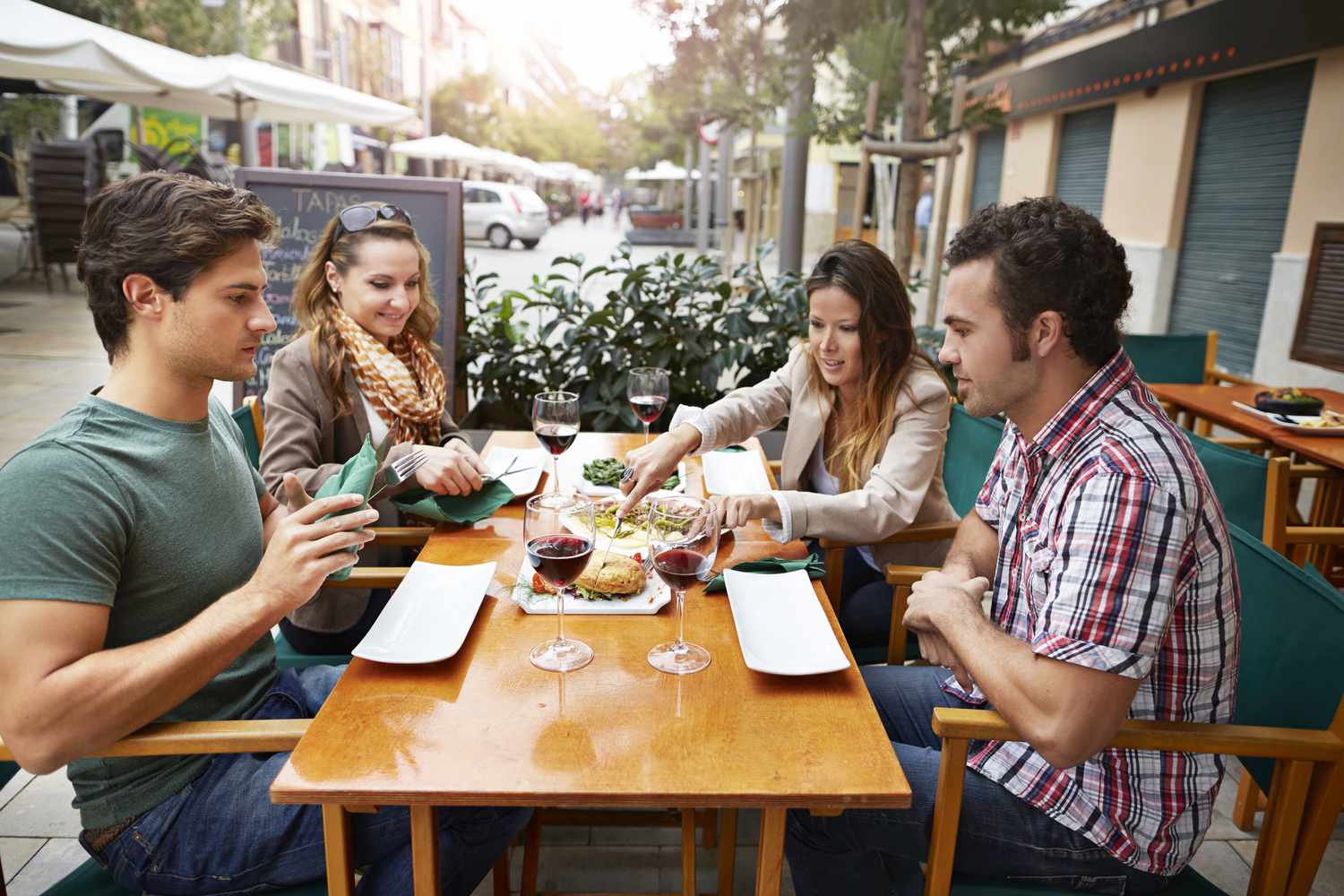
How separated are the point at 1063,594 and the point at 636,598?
0.84 meters

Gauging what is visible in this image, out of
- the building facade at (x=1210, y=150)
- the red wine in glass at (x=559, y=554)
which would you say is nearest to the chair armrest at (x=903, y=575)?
the red wine in glass at (x=559, y=554)

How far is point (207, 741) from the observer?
4.83 ft

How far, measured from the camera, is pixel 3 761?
5.06 ft

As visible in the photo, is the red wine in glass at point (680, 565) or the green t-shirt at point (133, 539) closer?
the green t-shirt at point (133, 539)

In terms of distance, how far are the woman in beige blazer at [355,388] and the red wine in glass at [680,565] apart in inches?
37.3

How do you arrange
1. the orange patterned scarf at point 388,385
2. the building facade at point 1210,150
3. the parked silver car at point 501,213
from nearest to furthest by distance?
1. the orange patterned scarf at point 388,385
2. the building facade at point 1210,150
3. the parked silver car at point 501,213

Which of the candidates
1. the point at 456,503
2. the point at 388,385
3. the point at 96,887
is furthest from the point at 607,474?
the point at 96,887

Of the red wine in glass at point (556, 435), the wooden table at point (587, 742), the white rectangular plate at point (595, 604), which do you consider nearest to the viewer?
the wooden table at point (587, 742)

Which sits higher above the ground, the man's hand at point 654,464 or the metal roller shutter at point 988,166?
the metal roller shutter at point 988,166

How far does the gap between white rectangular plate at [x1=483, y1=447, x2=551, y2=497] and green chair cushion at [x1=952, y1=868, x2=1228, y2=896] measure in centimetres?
147

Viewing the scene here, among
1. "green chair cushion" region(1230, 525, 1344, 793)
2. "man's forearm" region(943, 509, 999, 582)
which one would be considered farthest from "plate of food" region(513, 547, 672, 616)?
"green chair cushion" region(1230, 525, 1344, 793)

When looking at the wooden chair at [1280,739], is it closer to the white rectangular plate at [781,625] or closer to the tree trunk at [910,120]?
the white rectangular plate at [781,625]

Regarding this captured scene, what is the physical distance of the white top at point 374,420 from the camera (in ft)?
8.89

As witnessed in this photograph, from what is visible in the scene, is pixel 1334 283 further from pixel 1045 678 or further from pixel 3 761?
pixel 3 761
